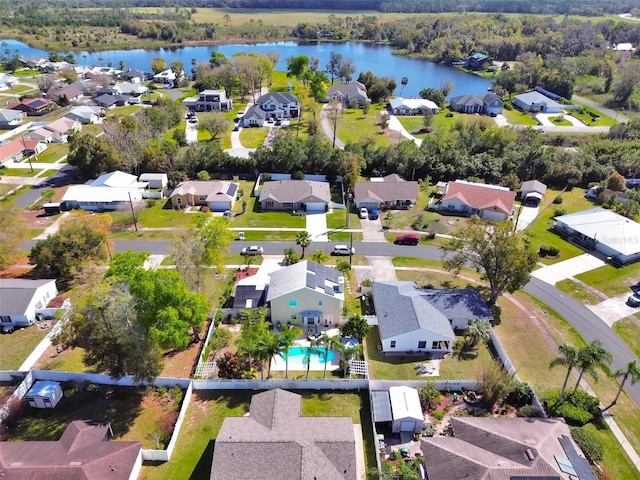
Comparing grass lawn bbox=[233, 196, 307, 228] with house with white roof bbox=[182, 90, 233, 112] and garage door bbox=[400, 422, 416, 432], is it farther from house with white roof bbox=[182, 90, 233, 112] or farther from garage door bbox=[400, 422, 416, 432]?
house with white roof bbox=[182, 90, 233, 112]

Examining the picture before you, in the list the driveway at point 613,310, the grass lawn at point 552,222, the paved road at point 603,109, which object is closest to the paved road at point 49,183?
the grass lawn at point 552,222

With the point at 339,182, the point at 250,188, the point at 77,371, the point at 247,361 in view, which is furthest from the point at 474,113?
Answer: the point at 77,371

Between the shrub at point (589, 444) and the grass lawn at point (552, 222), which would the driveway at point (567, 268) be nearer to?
the grass lawn at point (552, 222)

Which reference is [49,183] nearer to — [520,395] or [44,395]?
[44,395]

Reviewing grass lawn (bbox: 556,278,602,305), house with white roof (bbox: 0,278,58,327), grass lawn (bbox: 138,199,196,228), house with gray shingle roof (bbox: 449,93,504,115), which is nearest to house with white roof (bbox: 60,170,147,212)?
grass lawn (bbox: 138,199,196,228)

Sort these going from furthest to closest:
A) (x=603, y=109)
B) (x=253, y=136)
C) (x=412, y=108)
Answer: (x=603, y=109) → (x=412, y=108) → (x=253, y=136)

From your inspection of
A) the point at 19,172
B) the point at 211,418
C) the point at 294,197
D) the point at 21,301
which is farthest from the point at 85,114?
the point at 211,418
